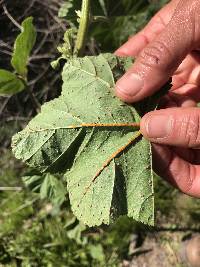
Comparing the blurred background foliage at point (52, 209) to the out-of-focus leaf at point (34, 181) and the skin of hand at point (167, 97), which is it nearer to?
the out-of-focus leaf at point (34, 181)

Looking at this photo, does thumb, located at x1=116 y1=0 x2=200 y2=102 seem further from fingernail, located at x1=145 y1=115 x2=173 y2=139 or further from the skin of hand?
fingernail, located at x1=145 y1=115 x2=173 y2=139

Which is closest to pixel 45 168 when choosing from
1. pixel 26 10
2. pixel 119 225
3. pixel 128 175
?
pixel 128 175

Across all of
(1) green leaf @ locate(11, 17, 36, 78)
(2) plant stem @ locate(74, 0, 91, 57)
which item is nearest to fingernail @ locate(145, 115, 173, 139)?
(2) plant stem @ locate(74, 0, 91, 57)

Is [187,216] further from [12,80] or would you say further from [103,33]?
[12,80]

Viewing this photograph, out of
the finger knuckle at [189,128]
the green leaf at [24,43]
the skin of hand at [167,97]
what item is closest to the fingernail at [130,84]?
the skin of hand at [167,97]

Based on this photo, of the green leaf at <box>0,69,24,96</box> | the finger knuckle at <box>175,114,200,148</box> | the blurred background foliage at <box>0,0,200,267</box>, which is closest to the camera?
the finger knuckle at <box>175,114,200,148</box>

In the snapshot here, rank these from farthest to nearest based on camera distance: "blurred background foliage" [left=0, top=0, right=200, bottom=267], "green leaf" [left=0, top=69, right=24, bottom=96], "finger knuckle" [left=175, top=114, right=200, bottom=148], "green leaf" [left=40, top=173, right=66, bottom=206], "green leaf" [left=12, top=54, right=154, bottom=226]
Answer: "blurred background foliage" [left=0, top=0, right=200, bottom=267], "green leaf" [left=40, top=173, right=66, bottom=206], "green leaf" [left=0, top=69, right=24, bottom=96], "finger knuckle" [left=175, top=114, right=200, bottom=148], "green leaf" [left=12, top=54, right=154, bottom=226]
